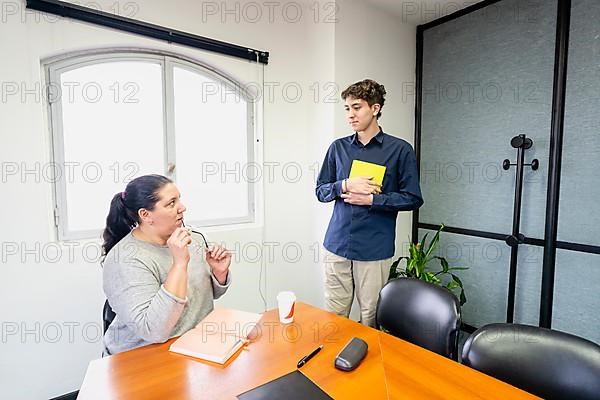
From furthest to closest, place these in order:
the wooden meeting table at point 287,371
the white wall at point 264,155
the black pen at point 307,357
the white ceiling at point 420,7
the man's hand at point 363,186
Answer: the white ceiling at point 420,7 < the man's hand at point 363,186 < the white wall at point 264,155 < the black pen at point 307,357 < the wooden meeting table at point 287,371

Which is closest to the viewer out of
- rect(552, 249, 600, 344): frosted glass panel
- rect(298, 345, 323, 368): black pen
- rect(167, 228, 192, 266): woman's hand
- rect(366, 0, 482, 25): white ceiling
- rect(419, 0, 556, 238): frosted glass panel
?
rect(298, 345, 323, 368): black pen

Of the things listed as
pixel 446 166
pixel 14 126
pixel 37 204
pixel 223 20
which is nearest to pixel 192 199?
pixel 37 204

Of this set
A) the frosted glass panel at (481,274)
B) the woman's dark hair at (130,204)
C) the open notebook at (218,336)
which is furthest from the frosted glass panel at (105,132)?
the frosted glass panel at (481,274)

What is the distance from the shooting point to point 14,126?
178 cm

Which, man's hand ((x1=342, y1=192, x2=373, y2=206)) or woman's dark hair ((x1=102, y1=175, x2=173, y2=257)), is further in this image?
man's hand ((x1=342, y1=192, x2=373, y2=206))

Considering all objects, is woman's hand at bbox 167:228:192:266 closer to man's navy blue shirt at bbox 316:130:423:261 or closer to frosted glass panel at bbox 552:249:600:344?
man's navy blue shirt at bbox 316:130:423:261

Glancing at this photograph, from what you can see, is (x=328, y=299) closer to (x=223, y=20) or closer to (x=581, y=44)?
(x=223, y=20)

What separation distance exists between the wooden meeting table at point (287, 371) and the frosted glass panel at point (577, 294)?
1684 millimetres

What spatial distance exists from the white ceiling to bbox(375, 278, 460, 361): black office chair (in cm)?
236

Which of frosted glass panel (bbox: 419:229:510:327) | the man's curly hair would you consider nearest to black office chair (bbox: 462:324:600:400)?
the man's curly hair

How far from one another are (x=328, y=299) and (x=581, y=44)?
7.43 feet

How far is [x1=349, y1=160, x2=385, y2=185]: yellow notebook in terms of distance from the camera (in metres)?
1.98

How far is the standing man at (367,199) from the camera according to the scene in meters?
1.95

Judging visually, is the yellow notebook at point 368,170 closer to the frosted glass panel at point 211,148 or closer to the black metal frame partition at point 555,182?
the frosted glass panel at point 211,148
